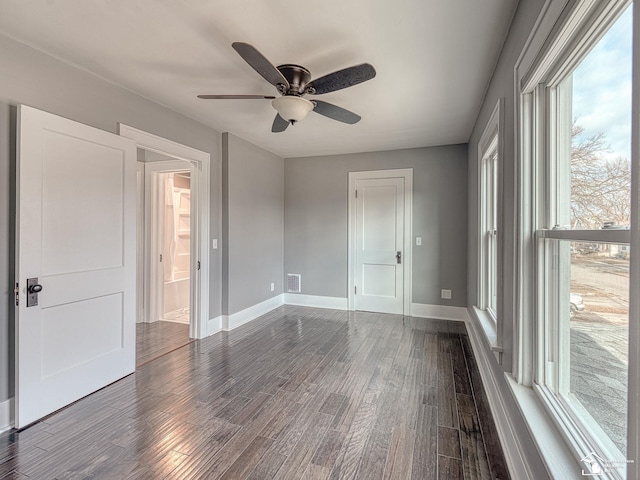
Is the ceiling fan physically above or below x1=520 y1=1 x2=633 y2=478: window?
above

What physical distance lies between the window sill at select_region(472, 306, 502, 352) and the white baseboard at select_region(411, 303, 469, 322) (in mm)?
1104

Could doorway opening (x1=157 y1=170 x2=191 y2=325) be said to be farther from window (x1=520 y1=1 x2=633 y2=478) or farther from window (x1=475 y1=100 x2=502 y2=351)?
window (x1=520 y1=1 x2=633 y2=478)

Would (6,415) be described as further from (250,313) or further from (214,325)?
(250,313)

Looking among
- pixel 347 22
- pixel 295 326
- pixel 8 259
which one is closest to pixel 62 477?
pixel 8 259

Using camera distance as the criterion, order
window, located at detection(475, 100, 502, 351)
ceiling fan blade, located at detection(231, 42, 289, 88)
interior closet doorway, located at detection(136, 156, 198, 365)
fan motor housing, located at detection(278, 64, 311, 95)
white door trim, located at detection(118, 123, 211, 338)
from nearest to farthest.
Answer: ceiling fan blade, located at detection(231, 42, 289, 88), fan motor housing, located at detection(278, 64, 311, 95), window, located at detection(475, 100, 502, 351), white door trim, located at detection(118, 123, 211, 338), interior closet doorway, located at detection(136, 156, 198, 365)

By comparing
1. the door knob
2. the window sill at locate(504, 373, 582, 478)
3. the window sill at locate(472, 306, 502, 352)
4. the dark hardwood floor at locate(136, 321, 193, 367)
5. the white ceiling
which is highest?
the white ceiling

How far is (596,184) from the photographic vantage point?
1.04m

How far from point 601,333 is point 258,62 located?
1970 mm

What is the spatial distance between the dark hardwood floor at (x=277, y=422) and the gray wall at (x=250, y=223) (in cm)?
109

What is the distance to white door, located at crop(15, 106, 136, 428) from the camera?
1.96 metres

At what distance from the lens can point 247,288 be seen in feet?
13.9

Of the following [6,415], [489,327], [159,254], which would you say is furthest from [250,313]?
[489,327]

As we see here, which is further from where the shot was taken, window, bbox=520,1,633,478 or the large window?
the large window

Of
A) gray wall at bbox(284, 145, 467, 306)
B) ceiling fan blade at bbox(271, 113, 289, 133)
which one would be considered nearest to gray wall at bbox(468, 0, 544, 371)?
ceiling fan blade at bbox(271, 113, 289, 133)
